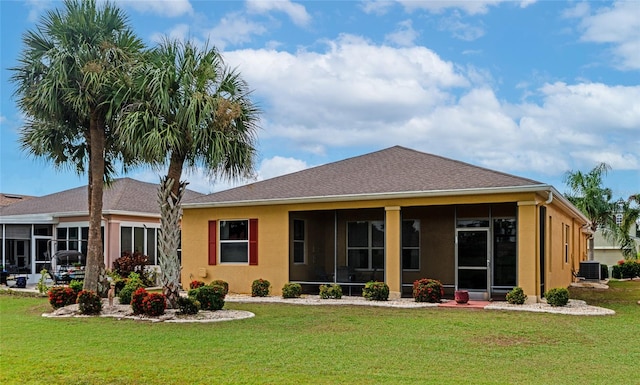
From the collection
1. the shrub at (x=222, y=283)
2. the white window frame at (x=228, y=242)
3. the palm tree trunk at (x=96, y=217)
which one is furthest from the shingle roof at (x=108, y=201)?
the palm tree trunk at (x=96, y=217)

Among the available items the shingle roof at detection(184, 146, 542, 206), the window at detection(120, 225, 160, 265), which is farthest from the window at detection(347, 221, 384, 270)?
the window at detection(120, 225, 160, 265)

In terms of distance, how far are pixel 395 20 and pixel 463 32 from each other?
174cm

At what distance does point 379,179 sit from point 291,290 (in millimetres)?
4309

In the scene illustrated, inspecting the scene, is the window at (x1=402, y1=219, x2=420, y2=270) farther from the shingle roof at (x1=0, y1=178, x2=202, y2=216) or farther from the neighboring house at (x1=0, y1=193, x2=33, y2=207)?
the neighboring house at (x1=0, y1=193, x2=33, y2=207)

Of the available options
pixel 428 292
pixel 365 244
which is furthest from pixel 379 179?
pixel 428 292

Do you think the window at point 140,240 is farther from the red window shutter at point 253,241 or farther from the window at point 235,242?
the red window shutter at point 253,241

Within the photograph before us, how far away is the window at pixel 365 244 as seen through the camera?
66.1ft

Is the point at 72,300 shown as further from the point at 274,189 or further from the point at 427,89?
the point at 427,89

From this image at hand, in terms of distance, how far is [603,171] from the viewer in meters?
36.7

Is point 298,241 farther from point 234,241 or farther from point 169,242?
point 169,242

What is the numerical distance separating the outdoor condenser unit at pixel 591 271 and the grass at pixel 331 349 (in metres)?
14.4

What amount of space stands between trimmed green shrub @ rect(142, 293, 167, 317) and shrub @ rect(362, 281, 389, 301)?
6.09 m

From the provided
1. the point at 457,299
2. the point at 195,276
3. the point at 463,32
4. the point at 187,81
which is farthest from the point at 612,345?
the point at 195,276

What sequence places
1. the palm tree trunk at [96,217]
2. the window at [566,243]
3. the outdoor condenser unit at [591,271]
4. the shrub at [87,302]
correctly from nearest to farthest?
the shrub at [87,302] < the palm tree trunk at [96,217] < the window at [566,243] < the outdoor condenser unit at [591,271]
